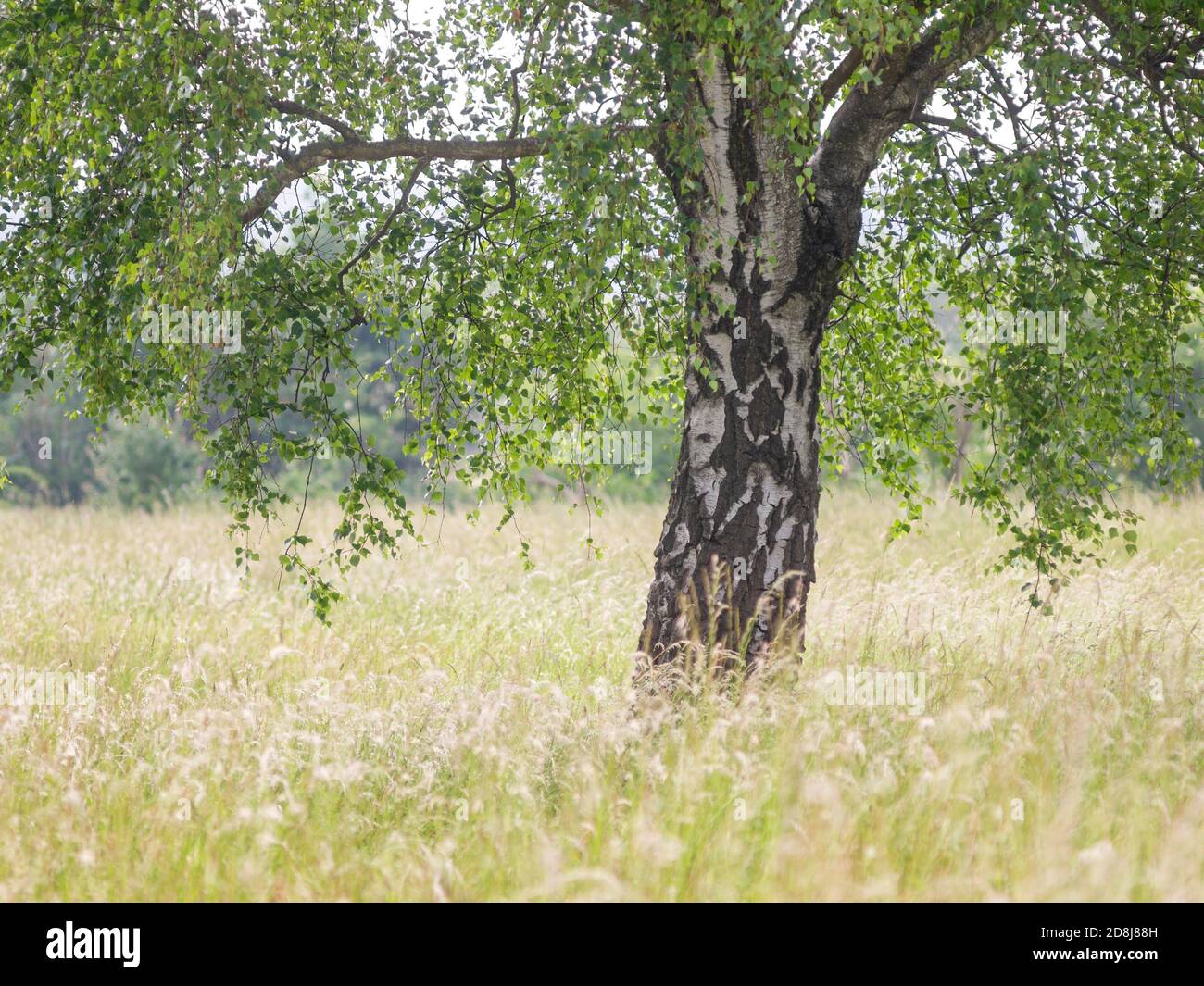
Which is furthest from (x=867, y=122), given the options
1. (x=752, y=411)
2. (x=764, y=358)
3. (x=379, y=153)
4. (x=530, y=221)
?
(x=379, y=153)

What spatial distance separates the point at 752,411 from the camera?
5.84 m

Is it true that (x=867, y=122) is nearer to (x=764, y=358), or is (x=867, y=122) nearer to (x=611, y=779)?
(x=764, y=358)

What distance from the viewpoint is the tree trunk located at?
5.76 meters

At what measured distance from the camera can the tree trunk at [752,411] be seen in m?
5.76

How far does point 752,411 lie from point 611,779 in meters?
2.13

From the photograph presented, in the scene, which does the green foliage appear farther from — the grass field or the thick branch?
Result: the grass field

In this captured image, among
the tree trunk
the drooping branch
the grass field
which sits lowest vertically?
the grass field

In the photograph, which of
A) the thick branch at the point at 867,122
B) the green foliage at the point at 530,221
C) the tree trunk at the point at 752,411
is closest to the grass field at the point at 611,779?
the tree trunk at the point at 752,411

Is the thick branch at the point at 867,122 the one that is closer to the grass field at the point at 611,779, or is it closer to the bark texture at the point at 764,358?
the bark texture at the point at 764,358

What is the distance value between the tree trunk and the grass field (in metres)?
0.40

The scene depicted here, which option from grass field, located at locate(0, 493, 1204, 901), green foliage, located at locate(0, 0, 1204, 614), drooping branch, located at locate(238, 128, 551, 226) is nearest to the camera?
grass field, located at locate(0, 493, 1204, 901)

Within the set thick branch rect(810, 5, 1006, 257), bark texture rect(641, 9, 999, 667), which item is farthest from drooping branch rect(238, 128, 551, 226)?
thick branch rect(810, 5, 1006, 257)

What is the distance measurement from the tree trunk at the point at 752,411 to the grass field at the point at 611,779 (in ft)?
1.30

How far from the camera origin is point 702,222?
576 cm
